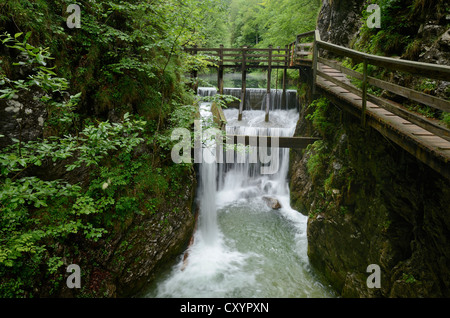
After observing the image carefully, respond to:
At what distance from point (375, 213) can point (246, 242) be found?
15.2 ft

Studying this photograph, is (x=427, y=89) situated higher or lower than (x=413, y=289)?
higher

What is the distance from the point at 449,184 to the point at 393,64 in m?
1.79

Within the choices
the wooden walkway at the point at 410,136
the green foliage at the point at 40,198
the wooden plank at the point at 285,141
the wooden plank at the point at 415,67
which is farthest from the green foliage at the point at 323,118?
the green foliage at the point at 40,198

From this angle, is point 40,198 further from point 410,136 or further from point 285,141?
point 285,141

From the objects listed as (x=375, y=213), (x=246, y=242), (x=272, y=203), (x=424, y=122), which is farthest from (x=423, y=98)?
(x=272, y=203)

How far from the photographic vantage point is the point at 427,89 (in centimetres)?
389

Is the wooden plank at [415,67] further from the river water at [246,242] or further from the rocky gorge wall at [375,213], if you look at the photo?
the river water at [246,242]

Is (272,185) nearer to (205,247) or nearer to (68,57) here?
(205,247)

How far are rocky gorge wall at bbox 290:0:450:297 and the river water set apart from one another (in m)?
1.03

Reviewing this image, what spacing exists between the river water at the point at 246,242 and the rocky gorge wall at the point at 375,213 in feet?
3.38

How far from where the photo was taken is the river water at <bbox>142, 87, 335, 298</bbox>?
6.30 meters

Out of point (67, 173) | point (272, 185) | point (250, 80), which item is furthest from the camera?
point (250, 80)

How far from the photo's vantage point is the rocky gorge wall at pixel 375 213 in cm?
350
